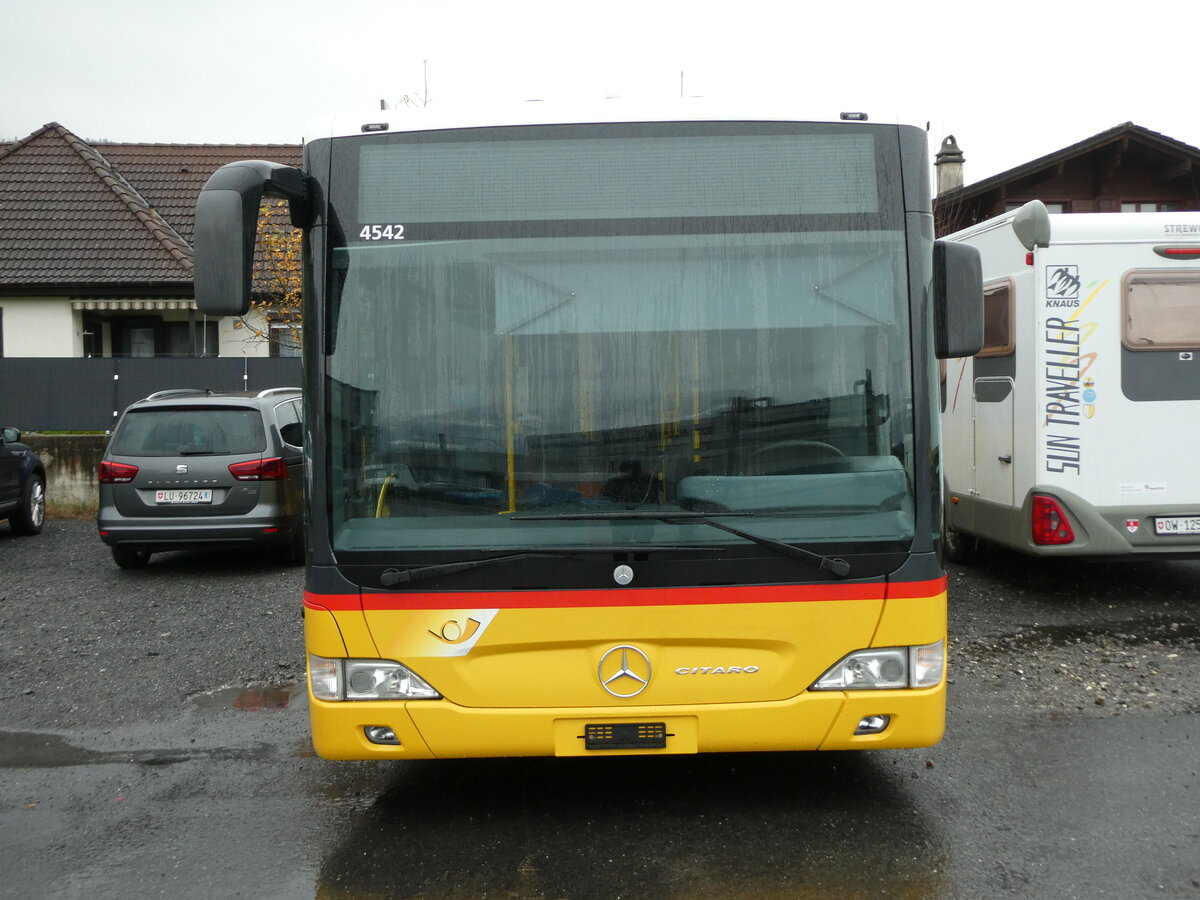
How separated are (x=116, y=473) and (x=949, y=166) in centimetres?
2431

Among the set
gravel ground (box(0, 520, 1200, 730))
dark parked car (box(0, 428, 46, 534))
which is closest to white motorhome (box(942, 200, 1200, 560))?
gravel ground (box(0, 520, 1200, 730))

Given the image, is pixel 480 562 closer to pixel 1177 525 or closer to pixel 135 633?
pixel 135 633

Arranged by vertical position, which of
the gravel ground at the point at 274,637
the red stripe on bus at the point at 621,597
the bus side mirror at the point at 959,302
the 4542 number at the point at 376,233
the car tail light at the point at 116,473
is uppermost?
the 4542 number at the point at 376,233

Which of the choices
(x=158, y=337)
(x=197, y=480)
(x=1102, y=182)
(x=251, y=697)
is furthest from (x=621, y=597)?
(x=1102, y=182)

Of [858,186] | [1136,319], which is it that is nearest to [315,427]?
[858,186]

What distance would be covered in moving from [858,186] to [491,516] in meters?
1.77

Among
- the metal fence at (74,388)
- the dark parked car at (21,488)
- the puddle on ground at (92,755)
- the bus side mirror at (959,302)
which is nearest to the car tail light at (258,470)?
the dark parked car at (21,488)

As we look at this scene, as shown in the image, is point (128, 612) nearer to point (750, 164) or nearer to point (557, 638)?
point (557, 638)

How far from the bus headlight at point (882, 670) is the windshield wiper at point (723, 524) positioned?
33cm

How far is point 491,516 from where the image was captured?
4.16 m

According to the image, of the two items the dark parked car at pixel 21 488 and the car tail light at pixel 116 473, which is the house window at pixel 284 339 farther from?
the car tail light at pixel 116 473

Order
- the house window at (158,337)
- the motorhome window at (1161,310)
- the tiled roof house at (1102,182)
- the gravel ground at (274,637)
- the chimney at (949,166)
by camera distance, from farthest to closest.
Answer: the chimney at (949,166) < the tiled roof house at (1102,182) < the house window at (158,337) < the motorhome window at (1161,310) < the gravel ground at (274,637)

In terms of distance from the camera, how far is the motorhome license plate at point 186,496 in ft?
35.2

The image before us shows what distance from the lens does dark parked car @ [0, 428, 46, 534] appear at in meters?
13.8
